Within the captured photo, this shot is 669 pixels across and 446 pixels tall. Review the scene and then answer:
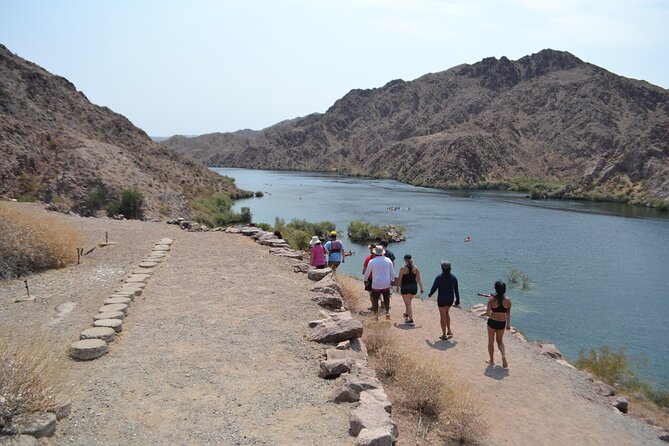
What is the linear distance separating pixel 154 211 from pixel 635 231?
149 ft

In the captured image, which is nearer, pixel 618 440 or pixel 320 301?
pixel 618 440

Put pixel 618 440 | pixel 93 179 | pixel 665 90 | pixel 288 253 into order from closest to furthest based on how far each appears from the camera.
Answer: pixel 618 440
pixel 288 253
pixel 93 179
pixel 665 90

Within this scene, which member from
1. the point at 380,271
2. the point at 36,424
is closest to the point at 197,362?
the point at 36,424

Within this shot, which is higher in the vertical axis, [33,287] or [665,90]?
[665,90]

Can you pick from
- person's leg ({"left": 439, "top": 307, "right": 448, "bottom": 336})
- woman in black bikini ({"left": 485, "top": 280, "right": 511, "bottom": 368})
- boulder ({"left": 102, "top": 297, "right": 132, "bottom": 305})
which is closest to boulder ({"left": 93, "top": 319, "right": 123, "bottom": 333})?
boulder ({"left": 102, "top": 297, "right": 132, "bottom": 305})

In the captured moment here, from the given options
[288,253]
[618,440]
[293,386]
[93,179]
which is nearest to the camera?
[293,386]

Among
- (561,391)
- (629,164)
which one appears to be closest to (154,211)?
(561,391)

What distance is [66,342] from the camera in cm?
823

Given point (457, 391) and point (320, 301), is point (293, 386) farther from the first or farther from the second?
point (320, 301)

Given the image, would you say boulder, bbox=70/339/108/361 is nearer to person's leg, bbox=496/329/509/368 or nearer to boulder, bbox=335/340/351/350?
boulder, bbox=335/340/351/350

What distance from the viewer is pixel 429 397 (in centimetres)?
768

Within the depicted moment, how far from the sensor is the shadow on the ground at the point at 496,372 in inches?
415

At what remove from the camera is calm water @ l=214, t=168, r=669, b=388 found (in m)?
23.5

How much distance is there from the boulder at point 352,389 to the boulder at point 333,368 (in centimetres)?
49
